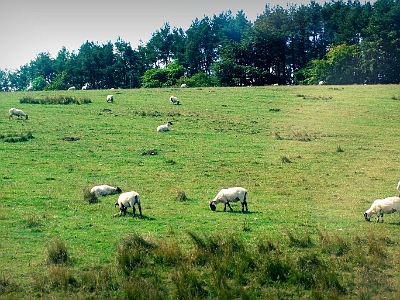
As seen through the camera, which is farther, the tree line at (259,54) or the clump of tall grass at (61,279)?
the tree line at (259,54)

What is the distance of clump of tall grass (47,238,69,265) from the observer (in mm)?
14672

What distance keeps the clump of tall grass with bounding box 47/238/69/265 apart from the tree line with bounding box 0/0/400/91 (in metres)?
76.4

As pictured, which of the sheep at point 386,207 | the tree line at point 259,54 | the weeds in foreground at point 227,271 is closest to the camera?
the weeds in foreground at point 227,271

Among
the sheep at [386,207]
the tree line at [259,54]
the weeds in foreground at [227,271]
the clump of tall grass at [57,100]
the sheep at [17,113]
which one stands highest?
the tree line at [259,54]

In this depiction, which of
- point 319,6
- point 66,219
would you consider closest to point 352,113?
point 66,219

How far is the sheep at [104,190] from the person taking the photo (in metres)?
23.4

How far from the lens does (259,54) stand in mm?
100875

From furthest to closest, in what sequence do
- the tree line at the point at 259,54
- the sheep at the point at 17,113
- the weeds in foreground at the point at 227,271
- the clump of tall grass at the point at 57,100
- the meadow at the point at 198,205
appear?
the tree line at the point at 259,54
the clump of tall grass at the point at 57,100
the sheep at the point at 17,113
the meadow at the point at 198,205
the weeds in foreground at the point at 227,271

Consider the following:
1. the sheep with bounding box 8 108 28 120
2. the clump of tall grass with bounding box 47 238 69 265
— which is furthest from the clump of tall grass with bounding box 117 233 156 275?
the sheep with bounding box 8 108 28 120

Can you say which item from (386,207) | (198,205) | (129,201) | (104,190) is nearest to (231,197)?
(198,205)

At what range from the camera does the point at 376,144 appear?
3716 cm

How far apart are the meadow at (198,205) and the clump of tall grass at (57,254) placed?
0.04 meters

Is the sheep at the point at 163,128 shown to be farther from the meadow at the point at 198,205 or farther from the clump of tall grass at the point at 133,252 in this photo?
the clump of tall grass at the point at 133,252

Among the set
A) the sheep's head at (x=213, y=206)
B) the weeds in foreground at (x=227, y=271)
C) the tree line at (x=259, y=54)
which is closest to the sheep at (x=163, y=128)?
the sheep's head at (x=213, y=206)
